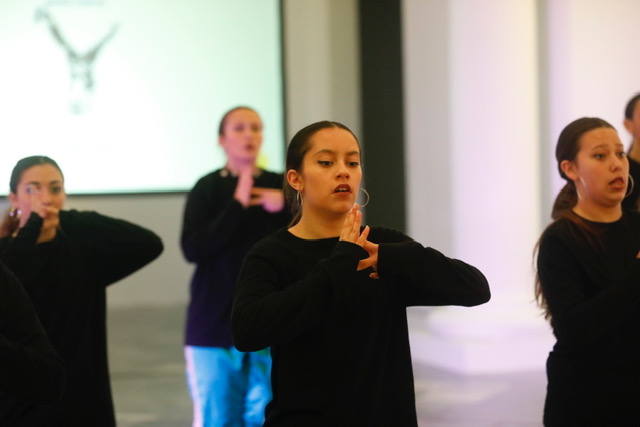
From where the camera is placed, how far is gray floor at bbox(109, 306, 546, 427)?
4.62 metres

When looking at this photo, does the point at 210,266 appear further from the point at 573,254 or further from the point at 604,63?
the point at 604,63

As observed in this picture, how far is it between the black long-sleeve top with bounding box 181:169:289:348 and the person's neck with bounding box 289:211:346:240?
1.65 meters

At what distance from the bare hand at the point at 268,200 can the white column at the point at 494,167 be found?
2440 millimetres

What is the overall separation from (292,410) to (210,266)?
6.27 ft

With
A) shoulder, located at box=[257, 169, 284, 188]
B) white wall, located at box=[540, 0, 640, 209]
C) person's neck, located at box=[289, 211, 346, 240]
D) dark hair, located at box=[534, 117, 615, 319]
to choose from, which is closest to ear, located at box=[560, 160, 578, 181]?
dark hair, located at box=[534, 117, 615, 319]

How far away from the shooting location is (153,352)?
22.0 feet

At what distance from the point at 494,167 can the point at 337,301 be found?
4279mm

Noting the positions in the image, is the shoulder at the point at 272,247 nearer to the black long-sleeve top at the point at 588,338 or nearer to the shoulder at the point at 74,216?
the black long-sleeve top at the point at 588,338

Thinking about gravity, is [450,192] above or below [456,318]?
above

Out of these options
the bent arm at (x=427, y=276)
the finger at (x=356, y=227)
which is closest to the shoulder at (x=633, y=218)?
the bent arm at (x=427, y=276)

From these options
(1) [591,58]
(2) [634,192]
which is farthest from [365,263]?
(1) [591,58]

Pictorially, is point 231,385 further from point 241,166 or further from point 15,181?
point 15,181

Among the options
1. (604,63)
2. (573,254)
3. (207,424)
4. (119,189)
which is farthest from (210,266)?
(119,189)

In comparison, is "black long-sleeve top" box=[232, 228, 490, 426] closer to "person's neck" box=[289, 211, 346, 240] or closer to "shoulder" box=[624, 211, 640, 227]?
"person's neck" box=[289, 211, 346, 240]
